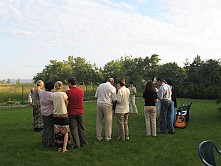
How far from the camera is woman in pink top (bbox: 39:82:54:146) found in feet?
22.9

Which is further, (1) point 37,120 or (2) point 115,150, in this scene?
(1) point 37,120

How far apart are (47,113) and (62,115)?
57 centimetres

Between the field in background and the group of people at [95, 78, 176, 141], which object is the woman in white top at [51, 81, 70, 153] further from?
the field in background

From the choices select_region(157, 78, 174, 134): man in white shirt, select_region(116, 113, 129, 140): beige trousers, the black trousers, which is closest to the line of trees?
select_region(157, 78, 174, 134): man in white shirt

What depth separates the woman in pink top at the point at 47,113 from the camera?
698 centimetres

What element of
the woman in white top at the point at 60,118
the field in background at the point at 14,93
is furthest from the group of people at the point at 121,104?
the field in background at the point at 14,93

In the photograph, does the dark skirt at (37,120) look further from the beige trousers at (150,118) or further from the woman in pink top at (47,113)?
the beige trousers at (150,118)

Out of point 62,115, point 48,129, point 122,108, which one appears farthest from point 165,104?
point 48,129

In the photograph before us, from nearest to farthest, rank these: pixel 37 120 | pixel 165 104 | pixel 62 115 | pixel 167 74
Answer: pixel 62 115
pixel 165 104
pixel 37 120
pixel 167 74

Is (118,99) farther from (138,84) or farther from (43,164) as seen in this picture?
(138,84)

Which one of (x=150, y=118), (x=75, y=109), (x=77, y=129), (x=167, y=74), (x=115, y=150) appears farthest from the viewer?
(x=167, y=74)

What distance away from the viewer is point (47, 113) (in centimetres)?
698

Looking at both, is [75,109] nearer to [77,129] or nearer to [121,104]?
[77,129]

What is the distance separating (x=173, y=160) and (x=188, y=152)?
2.68 feet
